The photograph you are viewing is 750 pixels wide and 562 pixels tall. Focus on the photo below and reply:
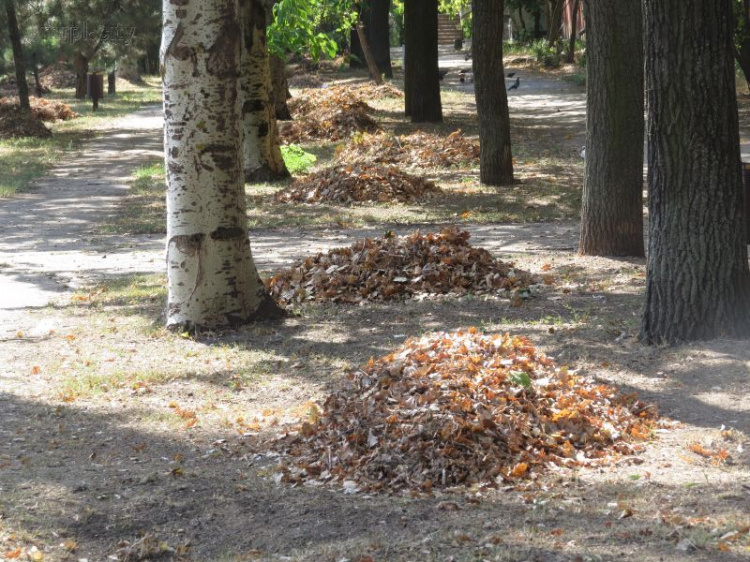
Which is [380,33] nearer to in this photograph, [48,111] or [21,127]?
[48,111]

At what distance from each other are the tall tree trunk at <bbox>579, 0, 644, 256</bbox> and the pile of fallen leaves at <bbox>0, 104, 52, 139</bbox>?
19.8 m

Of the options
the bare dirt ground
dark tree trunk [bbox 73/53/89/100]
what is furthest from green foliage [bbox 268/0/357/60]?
dark tree trunk [bbox 73/53/89/100]

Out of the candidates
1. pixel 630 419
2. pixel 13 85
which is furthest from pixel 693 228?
pixel 13 85

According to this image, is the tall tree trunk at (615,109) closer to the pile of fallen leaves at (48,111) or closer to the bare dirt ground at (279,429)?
the bare dirt ground at (279,429)

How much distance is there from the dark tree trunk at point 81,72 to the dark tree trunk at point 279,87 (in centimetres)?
1518

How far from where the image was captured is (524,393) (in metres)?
5.75

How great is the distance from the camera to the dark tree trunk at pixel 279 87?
26.3 m

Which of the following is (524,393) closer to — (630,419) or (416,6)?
(630,419)

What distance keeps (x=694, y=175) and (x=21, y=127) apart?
23.2 m

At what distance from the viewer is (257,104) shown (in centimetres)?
1675

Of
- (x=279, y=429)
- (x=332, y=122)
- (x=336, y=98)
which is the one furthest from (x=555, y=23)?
(x=279, y=429)

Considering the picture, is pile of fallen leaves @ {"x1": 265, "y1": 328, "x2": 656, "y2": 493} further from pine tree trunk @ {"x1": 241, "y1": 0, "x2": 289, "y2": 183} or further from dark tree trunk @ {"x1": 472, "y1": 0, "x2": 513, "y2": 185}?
pine tree trunk @ {"x1": 241, "y1": 0, "x2": 289, "y2": 183}

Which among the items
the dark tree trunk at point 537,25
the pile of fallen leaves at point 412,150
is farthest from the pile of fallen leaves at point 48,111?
the dark tree trunk at point 537,25

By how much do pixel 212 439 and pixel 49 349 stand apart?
2.63 metres
